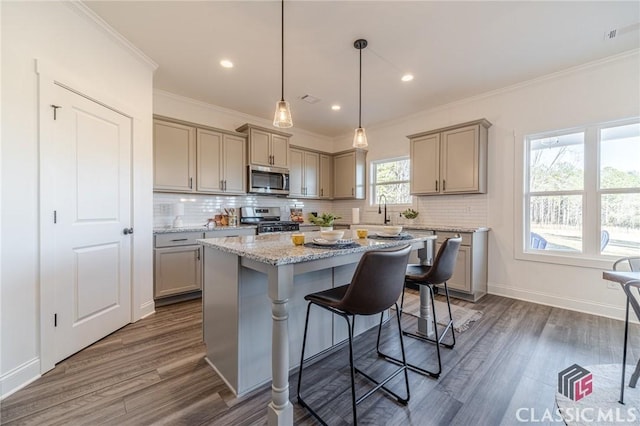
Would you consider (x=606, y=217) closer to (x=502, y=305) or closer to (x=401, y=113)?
(x=502, y=305)

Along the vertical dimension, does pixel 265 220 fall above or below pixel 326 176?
below

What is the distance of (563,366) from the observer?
1.96 meters

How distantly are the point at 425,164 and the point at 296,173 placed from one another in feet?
7.41

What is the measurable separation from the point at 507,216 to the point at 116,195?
15.0 feet

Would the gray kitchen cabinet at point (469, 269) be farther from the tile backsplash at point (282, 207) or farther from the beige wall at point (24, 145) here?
the beige wall at point (24, 145)

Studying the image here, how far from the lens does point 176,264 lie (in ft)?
10.8

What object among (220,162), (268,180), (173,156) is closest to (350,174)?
(268,180)

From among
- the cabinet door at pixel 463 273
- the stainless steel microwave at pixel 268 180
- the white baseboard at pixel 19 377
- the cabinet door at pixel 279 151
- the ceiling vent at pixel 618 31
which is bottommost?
the white baseboard at pixel 19 377

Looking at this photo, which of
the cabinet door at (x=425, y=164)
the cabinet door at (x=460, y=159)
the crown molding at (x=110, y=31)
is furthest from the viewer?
the cabinet door at (x=425, y=164)

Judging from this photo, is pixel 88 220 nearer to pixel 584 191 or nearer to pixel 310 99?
pixel 310 99

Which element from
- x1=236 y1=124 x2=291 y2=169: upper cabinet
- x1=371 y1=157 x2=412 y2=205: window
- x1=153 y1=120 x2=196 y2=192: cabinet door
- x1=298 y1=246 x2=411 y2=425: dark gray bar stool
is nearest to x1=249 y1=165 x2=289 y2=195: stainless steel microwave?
x1=236 y1=124 x2=291 y2=169: upper cabinet

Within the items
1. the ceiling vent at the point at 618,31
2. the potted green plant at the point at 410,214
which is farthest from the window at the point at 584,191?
the potted green plant at the point at 410,214

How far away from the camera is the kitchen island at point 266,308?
4.45 feet

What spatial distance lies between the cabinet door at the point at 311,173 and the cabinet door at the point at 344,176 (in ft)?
1.41
